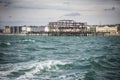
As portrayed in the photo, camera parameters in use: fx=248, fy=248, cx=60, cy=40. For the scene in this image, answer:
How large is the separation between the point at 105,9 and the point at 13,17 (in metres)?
2.39

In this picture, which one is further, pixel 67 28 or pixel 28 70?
pixel 67 28

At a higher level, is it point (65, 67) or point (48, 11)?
point (48, 11)

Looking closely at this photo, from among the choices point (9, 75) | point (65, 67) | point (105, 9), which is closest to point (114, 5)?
point (105, 9)

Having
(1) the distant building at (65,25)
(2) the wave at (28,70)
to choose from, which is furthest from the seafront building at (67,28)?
(2) the wave at (28,70)

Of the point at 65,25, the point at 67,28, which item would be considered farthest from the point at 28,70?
the point at 67,28

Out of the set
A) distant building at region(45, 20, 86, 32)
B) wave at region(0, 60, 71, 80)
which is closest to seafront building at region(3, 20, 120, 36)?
distant building at region(45, 20, 86, 32)

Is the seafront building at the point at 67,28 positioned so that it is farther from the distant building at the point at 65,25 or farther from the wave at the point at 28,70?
the wave at the point at 28,70

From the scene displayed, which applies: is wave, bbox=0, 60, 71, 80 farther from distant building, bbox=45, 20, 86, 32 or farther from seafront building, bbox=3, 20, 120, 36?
distant building, bbox=45, 20, 86, 32

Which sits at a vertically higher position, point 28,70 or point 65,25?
point 65,25

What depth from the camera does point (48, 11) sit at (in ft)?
20.8

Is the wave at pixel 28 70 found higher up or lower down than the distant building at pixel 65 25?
lower down

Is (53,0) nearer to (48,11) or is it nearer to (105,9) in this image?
(48,11)

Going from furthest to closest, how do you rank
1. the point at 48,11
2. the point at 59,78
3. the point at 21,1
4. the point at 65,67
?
the point at 48,11 < the point at 21,1 < the point at 65,67 < the point at 59,78

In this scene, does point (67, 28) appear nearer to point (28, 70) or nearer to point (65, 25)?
point (65, 25)
